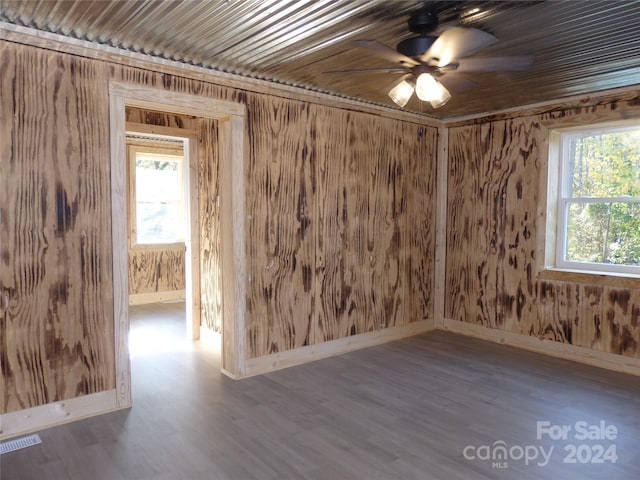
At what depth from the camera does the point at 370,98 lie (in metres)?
4.40

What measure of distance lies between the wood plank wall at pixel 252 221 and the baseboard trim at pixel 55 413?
0.17 feet

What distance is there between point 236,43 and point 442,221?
3378mm

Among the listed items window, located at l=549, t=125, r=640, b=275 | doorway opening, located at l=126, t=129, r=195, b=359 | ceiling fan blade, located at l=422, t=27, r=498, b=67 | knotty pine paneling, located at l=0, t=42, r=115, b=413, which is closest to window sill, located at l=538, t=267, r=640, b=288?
window, located at l=549, t=125, r=640, b=275

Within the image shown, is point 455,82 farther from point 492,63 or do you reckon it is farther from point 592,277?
point 592,277

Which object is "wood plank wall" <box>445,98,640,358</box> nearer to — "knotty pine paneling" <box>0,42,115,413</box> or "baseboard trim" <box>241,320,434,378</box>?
"baseboard trim" <box>241,320,434,378</box>

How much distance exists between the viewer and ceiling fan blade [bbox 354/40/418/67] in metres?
2.36

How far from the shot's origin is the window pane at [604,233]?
409 centimetres

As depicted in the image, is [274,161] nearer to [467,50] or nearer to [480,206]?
[467,50]

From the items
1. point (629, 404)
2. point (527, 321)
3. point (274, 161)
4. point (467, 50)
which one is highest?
point (467, 50)

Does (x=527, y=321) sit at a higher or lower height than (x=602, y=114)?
lower

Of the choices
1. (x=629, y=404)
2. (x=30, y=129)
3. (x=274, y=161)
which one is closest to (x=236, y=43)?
(x=274, y=161)

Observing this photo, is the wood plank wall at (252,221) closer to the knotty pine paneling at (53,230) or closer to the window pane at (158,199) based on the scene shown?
the knotty pine paneling at (53,230)

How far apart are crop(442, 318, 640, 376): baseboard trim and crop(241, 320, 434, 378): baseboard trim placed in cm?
45

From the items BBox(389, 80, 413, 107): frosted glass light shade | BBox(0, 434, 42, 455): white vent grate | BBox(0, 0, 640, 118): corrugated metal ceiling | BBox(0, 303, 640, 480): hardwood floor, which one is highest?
BBox(0, 0, 640, 118): corrugated metal ceiling
